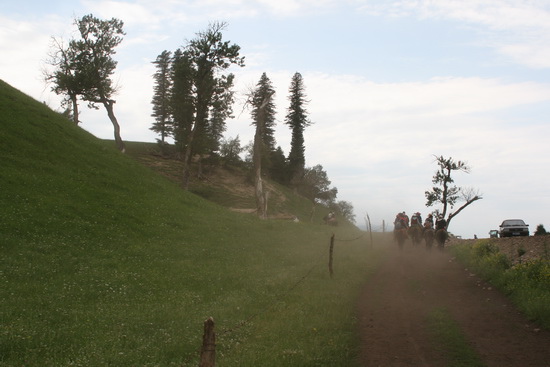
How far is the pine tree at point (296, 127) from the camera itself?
8038cm

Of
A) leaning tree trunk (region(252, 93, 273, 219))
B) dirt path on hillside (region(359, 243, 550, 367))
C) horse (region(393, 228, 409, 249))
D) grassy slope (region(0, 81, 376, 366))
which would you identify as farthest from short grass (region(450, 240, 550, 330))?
leaning tree trunk (region(252, 93, 273, 219))

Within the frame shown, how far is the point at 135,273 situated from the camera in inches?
619

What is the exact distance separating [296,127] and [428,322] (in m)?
69.9

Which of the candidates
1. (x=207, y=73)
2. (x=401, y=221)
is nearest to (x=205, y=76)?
(x=207, y=73)

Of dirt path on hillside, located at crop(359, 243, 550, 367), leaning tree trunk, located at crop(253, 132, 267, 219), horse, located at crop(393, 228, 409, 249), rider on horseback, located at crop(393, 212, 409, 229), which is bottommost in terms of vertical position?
dirt path on hillside, located at crop(359, 243, 550, 367)

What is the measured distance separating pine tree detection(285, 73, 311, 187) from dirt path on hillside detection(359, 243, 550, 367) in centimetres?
6114

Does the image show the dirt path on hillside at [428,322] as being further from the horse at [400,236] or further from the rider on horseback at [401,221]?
the rider on horseback at [401,221]

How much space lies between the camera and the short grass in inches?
490

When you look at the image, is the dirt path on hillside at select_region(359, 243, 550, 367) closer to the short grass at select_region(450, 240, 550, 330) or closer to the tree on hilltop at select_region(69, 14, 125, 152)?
the short grass at select_region(450, 240, 550, 330)

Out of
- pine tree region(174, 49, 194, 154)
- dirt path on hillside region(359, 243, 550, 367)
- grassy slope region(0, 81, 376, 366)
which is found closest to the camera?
grassy slope region(0, 81, 376, 366)

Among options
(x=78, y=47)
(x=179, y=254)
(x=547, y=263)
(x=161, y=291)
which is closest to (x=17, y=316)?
(x=161, y=291)

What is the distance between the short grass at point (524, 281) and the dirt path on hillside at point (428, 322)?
14.4 inches

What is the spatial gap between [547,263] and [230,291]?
12.7 meters

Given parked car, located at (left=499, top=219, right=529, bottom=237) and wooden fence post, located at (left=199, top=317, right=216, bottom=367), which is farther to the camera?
parked car, located at (left=499, top=219, right=529, bottom=237)
